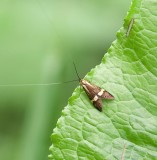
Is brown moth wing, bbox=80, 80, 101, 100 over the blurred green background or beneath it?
over

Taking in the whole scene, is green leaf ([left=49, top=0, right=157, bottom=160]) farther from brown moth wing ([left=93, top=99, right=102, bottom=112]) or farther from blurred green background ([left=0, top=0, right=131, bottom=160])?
blurred green background ([left=0, top=0, right=131, bottom=160])

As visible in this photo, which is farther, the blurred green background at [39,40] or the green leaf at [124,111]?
the blurred green background at [39,40]

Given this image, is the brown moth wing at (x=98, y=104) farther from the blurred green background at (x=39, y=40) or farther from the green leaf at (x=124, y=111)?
the blurred green background at (x=39, y=40)

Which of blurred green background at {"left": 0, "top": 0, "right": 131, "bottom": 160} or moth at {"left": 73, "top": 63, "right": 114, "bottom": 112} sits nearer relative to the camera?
moth at {"left": 73, "top": 63, "right": 114, "bottom": 112}

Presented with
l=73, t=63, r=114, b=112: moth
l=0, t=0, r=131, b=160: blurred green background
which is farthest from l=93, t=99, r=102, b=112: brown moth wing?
l=0, t=0, r=131, b=160: blurred green background

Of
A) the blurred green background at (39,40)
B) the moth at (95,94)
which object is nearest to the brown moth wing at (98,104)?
the moth at (95,94)

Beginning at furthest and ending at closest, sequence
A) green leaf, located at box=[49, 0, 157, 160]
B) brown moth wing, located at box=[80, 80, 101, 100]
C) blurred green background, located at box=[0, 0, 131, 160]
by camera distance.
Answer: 1. blurred green background, located at box=[0, 0, 131, 160]
2. brown moth wing, located at box=[80, 80, 101, 100]
3. green leaf, located at box=[49, 0, 157, 160]
